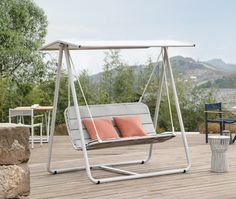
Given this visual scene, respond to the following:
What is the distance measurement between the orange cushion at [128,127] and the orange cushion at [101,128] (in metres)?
0.13

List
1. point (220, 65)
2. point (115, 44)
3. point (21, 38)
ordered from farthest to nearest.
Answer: point (21, 38)
point (220, 65)
point (115, 44)

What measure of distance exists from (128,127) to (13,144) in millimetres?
2399

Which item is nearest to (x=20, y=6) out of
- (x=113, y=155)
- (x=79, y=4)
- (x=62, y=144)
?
(x=79, y=4)

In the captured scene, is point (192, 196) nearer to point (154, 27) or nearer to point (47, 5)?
point (154, 27)

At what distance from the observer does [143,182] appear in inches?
192

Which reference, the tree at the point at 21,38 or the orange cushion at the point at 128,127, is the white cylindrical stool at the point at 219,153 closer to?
the orange cushion at the point at 128,127

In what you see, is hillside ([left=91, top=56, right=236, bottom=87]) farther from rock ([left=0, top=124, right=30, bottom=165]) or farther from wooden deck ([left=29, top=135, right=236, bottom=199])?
rock ([left=0, top=124, right=30, bottom=165])

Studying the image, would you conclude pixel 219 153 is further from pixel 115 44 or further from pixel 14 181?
pixel 14 181

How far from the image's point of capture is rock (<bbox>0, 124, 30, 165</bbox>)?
11.3ft

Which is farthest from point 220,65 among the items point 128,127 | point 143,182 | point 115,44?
point 143,182

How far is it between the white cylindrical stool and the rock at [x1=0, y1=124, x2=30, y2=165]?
2453 millimetres

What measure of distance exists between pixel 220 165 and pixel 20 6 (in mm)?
12647

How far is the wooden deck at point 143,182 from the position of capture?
14.1 ft

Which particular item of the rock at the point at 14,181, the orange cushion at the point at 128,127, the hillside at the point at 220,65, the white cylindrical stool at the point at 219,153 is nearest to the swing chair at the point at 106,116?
the orange cushion at the point at 128,127
